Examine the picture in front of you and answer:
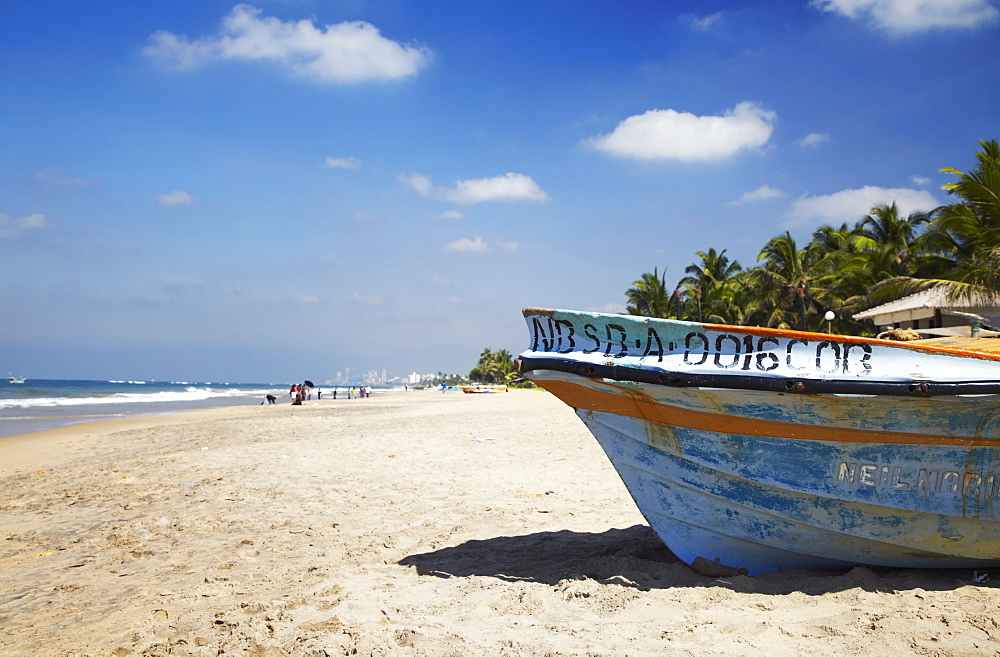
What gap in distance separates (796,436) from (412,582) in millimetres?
2539

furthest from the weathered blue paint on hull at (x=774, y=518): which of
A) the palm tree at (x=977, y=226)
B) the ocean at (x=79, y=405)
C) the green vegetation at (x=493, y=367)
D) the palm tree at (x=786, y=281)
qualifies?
the green vegetation at (x=493, y=367)

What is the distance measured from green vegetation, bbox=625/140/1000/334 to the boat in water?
11.0 m

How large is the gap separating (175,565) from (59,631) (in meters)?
1.16

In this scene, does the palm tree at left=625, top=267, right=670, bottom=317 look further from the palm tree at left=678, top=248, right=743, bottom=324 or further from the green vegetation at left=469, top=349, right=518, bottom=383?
the green vegetation at left=469, top=349, right=518, bottom=383

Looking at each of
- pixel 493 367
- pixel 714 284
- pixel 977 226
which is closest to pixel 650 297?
pixel 714 284

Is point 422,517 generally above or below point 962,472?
below

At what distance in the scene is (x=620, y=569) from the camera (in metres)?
3.95

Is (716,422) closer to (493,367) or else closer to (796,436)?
(796,436)

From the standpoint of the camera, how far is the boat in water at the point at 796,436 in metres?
3.31

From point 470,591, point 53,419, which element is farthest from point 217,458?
point 53,419

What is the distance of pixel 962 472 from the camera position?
11.2ft

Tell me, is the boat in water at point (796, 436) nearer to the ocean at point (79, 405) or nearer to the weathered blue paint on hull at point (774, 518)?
the weathered blue paint on hull at point (774, 518)

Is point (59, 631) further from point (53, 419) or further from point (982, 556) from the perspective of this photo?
point (53, 419)

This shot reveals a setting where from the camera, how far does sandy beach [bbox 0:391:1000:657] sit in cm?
304
